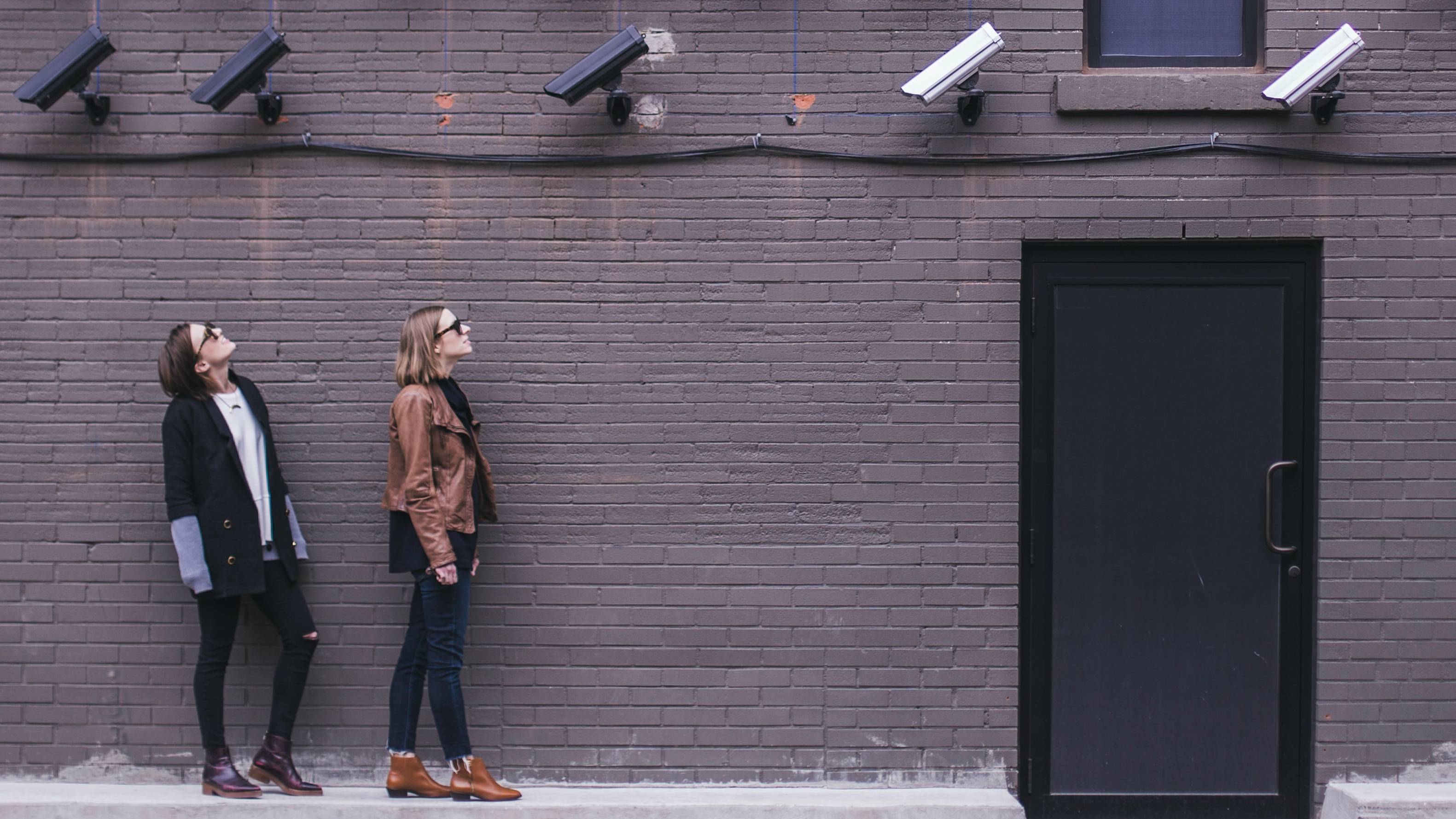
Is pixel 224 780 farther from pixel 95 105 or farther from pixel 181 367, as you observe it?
pixel 95 105

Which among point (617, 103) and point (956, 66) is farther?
point (617, 103)

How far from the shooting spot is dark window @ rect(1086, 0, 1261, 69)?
4.98 meters

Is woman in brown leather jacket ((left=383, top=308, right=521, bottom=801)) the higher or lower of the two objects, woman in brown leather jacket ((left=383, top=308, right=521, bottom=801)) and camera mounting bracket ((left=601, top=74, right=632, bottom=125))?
the lower

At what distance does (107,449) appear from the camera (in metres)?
4.89

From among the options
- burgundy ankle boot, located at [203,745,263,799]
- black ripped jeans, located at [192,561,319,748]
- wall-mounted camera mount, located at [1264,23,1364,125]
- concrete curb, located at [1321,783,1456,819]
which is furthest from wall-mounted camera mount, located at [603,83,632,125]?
concrete curb, located at [1321,783,1456,819]

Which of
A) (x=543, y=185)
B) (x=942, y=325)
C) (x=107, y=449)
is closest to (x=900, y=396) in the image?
(x=942, y=325)

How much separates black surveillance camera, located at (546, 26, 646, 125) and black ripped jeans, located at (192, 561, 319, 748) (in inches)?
87.1

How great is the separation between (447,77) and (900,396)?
2.32 meters

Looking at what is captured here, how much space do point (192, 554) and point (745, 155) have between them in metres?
2.71

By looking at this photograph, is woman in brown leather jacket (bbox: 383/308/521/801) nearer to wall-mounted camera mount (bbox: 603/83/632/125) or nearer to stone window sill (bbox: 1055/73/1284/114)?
wall-mounted camera mount (bbox: 603/83/632/125)

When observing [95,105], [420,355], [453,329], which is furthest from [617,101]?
[95,105]

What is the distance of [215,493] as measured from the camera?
4.53 m

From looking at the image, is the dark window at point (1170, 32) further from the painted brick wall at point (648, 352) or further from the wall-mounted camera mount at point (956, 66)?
the wall-mounted camera mount at point (956, 66)

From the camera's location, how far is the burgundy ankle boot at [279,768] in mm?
4707
